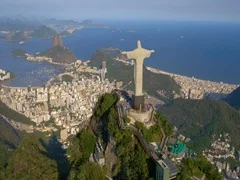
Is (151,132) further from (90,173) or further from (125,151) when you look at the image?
(90,173)

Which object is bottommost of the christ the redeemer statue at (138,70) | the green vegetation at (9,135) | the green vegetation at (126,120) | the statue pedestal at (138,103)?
the green vegetation at (9,135)

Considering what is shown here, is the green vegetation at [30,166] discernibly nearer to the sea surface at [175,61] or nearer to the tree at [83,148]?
the tree at [83,148]

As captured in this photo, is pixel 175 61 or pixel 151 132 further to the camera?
pixel 175 61

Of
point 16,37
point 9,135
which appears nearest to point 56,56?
point 16,37

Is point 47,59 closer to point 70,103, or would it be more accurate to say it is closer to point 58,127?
point 70,103

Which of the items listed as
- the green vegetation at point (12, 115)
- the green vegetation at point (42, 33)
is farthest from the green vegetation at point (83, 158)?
the green vegetation at point (42, 33)

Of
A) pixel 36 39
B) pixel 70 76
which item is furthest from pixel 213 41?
pixel 70 76
